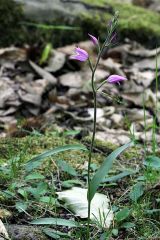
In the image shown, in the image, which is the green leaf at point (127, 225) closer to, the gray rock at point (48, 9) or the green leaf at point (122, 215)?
the green leaf at point (122, 215)

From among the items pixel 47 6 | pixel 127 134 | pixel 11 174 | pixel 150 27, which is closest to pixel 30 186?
pixel 11 174

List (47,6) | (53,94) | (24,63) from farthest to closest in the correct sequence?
1. (47,6)
2. (24,63)
3. (53,94)

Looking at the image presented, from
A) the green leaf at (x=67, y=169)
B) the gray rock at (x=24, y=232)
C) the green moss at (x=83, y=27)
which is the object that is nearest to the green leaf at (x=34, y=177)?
the green leaf at (x=67, y=169)

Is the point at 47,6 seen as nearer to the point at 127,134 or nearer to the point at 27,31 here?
the point at 27,31

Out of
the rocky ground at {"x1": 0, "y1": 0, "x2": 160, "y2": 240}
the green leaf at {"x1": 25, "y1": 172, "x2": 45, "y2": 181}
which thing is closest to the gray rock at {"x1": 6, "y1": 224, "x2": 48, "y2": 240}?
the rocky ground at {"x1": 0, "y1": 0, "x2": 160, "y2": 240}

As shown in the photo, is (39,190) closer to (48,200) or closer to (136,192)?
(48,200)

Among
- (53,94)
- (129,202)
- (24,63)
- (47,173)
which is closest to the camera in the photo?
(129,202)

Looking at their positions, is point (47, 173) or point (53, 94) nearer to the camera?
point (47, 173)

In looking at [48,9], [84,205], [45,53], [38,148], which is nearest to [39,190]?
[84,205]
